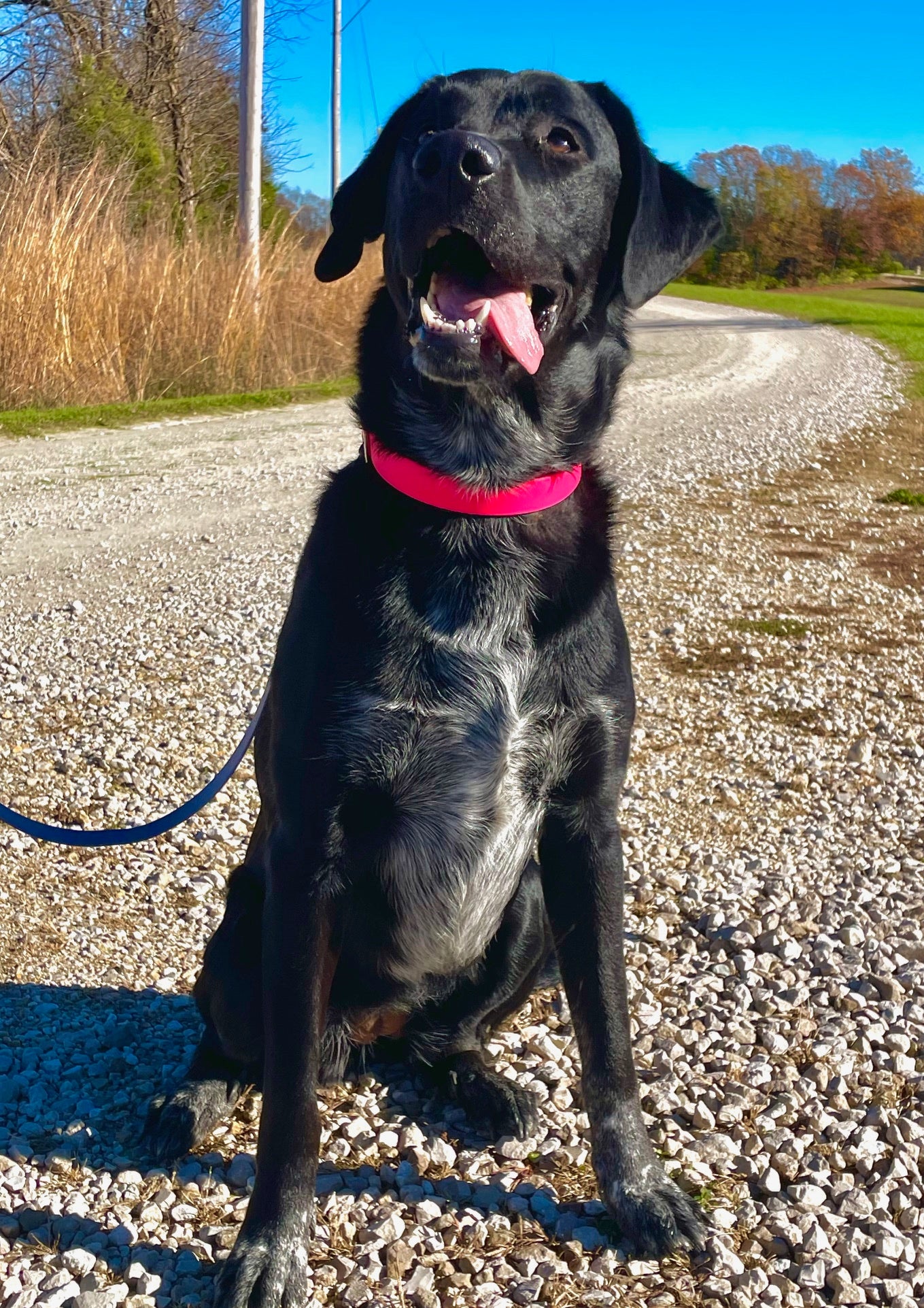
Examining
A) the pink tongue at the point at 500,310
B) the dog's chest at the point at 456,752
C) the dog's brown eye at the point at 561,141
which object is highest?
the dog's brown eye at the point at 561,141

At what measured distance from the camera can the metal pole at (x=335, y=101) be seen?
24281 millimetres

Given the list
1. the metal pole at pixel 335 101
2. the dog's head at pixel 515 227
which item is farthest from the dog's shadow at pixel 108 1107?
the metal pole at pixel 335 101

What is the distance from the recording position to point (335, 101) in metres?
25.0

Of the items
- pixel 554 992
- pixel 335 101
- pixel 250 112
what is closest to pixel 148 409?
pixel 250 112

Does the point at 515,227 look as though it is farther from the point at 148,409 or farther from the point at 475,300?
the point at 148,409

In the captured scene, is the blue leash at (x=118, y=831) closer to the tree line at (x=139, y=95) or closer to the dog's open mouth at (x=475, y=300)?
the dog's open mouth at (x=475, y=300)

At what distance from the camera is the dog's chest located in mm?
2311

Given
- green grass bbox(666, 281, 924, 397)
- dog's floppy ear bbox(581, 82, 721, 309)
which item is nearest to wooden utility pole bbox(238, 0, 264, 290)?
green grass bbox(666, 281, 924, 397)

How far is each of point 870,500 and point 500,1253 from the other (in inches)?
307

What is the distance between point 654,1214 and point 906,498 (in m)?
7.70

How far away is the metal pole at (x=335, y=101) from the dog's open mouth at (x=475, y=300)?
22784 millimetres

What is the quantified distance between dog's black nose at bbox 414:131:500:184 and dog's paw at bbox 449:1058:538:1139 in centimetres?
182

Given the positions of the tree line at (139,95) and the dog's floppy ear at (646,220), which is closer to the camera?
the dog's floppy ear at (646,220)

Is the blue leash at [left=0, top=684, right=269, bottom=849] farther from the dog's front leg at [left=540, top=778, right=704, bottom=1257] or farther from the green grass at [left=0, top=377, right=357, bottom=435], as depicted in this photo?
the green grass at [left=0, top=377, right=357, bottom=435]
